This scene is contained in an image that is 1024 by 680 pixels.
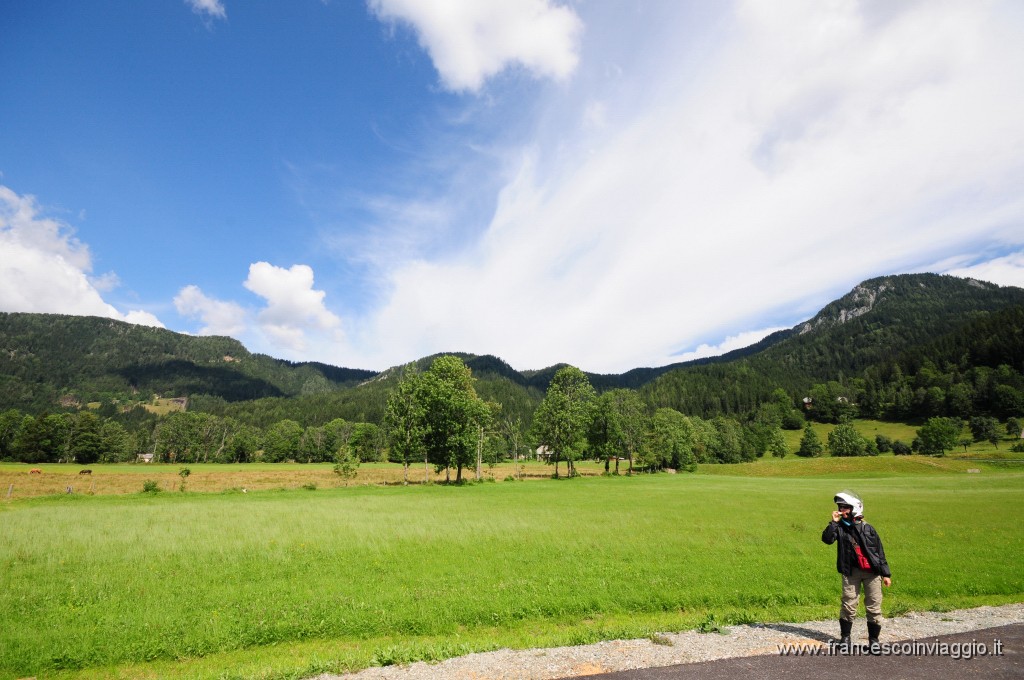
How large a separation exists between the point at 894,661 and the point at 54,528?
121ft

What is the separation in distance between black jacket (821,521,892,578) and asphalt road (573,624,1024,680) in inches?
63.7

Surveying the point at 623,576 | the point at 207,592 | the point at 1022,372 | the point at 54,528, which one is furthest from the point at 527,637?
the point at 1022,372

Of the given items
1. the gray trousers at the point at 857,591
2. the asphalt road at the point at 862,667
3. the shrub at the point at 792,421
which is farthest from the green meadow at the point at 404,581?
the shrub at the point at 792,421

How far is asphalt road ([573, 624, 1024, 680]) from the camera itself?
805 centimetres

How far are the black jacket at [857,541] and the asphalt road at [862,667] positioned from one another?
1619mm

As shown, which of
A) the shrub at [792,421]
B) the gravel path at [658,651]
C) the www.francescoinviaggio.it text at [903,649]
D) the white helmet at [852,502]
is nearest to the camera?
the gravel path at [658,651]

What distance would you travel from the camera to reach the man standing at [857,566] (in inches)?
379

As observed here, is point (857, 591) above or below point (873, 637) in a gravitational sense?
above

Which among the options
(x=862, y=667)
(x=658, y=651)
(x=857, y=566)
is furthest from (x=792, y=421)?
(x=658, y=651)

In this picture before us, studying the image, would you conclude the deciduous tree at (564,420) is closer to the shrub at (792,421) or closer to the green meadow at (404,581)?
the green meadow at (404,581)

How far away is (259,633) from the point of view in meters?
11.4

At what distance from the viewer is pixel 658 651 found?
9.56m

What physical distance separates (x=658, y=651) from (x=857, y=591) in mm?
4769

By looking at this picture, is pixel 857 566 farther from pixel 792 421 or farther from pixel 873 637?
pixel 792 421
